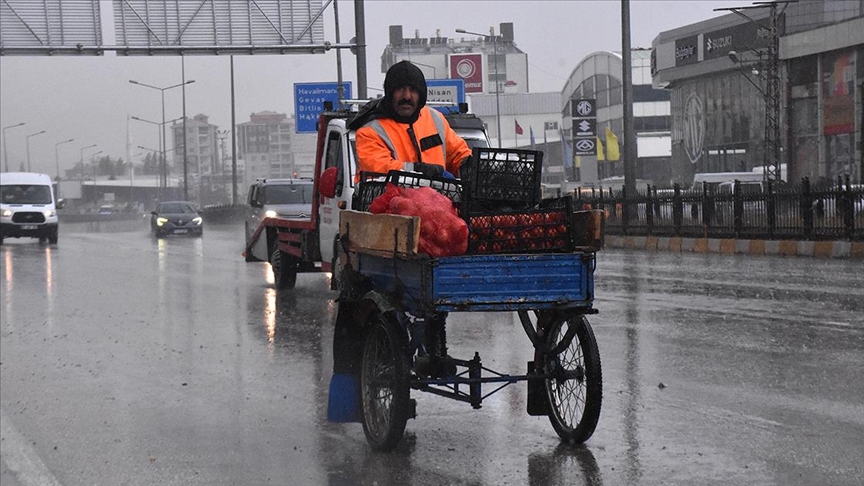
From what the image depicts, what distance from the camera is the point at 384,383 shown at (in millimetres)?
6301

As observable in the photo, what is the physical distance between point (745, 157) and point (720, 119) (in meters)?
3.47

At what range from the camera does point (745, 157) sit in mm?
71625

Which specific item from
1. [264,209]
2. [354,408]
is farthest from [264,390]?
[264,209]

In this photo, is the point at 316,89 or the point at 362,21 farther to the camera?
the point at 316,89

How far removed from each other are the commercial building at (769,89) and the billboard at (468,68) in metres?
39.3

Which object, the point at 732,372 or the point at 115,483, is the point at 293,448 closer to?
the point at 115,483

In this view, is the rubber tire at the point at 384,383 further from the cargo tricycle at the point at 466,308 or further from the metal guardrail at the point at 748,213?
the metal guardrail at the point at 748,213

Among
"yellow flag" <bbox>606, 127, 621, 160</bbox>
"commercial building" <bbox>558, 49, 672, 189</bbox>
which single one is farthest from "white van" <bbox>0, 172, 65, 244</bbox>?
"commercial building" <bbox>558, 49, 672, 189</bbox>

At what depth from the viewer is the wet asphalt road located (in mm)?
5918

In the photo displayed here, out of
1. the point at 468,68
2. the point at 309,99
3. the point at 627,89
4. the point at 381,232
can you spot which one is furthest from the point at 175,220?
the point at 468,68

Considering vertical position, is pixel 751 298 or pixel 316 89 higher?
pixel 316 89

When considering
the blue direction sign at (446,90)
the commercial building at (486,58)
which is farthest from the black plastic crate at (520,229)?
the commercial building at (486,58)

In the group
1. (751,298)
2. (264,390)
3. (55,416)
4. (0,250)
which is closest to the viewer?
(55,416)

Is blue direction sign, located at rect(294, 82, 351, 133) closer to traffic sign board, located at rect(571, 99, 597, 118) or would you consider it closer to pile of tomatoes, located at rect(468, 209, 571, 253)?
traffic sign board, located at rect(571, 99, 597, 118)
